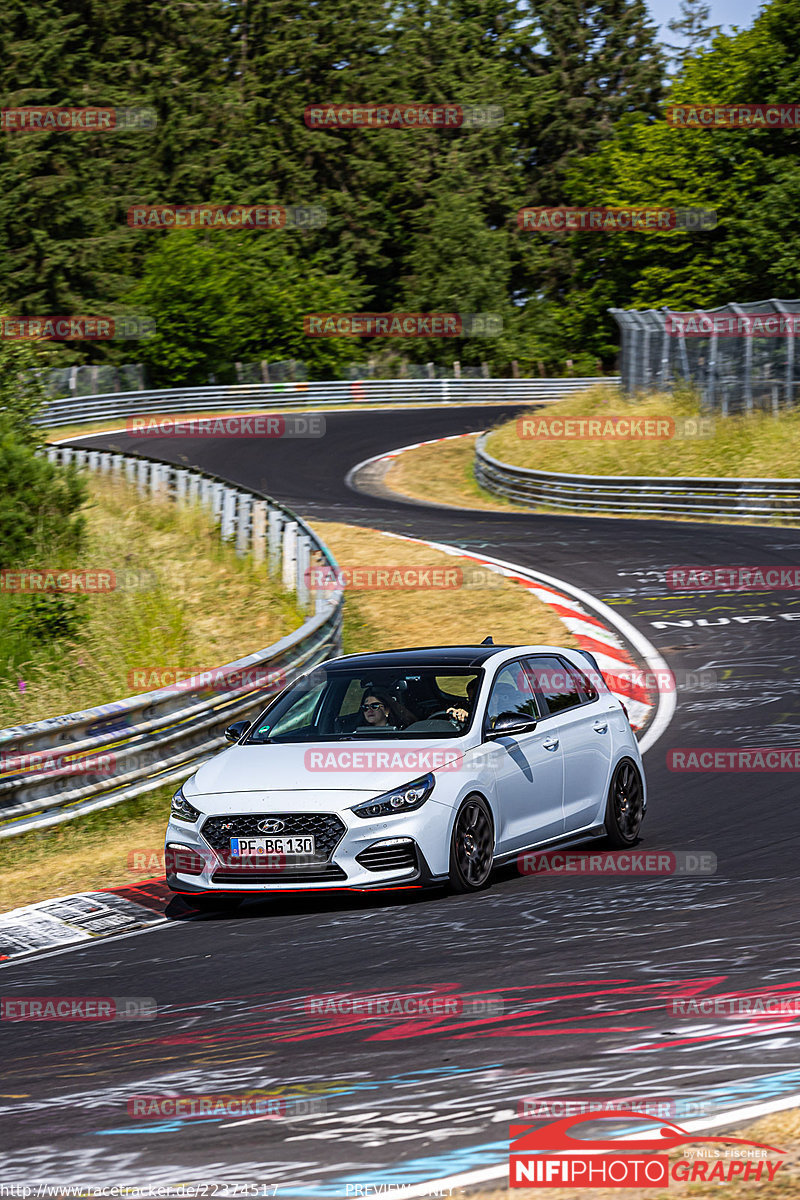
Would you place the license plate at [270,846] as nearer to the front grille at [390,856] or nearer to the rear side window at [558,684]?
the front grille at [390,856]

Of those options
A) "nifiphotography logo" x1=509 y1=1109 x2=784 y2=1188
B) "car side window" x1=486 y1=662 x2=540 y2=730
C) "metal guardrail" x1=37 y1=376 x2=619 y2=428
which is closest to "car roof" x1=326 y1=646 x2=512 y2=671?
"car side window" x1=486 y1=662 x2=540 y2=730

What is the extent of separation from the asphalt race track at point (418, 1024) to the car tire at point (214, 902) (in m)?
0.09

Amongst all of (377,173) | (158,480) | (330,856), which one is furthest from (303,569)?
(377,173)

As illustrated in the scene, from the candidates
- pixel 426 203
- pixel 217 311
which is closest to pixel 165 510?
pixel 217 311

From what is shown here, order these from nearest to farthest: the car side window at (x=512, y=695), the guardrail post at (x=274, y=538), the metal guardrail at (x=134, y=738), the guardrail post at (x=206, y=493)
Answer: the car side window at (x=512, y=695), the metal guardrail at (x=134, y=738), the guardrail post at (x=274, y=538), the guardrail post at (x=206, y=493)

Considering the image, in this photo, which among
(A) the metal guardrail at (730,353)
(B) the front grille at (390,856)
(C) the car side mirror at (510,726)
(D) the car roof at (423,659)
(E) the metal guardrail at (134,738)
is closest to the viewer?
(B) the front grille at (390,856)

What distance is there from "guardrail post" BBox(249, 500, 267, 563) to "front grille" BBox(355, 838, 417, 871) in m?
11.4

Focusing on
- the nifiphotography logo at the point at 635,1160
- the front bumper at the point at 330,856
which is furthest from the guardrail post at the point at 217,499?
the nifiphotography logo at the point at 635,1160

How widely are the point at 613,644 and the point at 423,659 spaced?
8754 mm

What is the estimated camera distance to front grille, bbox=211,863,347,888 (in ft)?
28.3

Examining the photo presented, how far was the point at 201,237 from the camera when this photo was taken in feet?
225

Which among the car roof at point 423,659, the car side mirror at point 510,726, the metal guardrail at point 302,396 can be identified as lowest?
the car side mirror at point 510,726

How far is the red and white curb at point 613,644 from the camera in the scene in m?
15.5

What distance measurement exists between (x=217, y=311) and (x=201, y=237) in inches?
382
